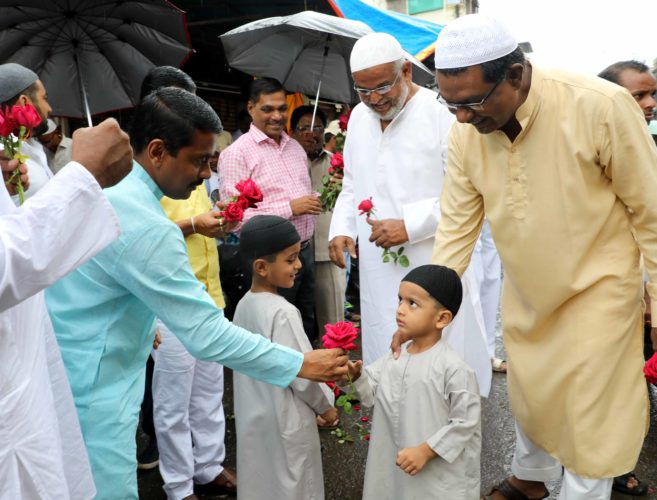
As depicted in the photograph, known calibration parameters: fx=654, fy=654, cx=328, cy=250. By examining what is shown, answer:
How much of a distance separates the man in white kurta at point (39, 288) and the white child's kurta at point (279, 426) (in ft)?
4.29

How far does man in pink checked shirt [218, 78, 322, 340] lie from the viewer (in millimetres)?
4723

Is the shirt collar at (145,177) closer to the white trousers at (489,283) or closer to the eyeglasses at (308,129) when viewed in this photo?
the eyeglasses at (308,129)

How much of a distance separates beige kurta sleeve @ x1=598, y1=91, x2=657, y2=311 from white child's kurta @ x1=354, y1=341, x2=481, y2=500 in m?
0.89

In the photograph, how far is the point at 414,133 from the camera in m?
3.95

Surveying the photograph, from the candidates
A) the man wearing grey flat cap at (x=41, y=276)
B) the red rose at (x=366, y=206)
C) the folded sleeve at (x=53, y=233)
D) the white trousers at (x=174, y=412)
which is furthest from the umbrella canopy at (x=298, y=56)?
the folded sleeve at (x=53, y=233)

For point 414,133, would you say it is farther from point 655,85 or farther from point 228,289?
point 228,289

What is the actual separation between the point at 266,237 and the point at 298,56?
148 inches

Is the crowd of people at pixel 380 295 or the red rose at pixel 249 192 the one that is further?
the red rose at pixel 249 192

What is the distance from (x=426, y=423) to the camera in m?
2.92

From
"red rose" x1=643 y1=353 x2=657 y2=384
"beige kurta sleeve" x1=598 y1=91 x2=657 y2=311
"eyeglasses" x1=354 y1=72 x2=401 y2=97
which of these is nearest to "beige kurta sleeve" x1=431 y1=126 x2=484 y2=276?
"beige kurta sleeve" x1=598 y1=91 x2=657 y2=311

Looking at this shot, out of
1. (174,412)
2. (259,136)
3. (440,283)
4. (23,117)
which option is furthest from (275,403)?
(259,136)

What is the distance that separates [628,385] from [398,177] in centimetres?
179

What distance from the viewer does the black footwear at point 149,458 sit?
418 cm

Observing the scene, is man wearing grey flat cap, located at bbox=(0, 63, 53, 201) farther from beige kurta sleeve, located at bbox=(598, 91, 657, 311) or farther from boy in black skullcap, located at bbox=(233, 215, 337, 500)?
beige kurta sleeve, located at bbox=(598, 91, 657, 311)
